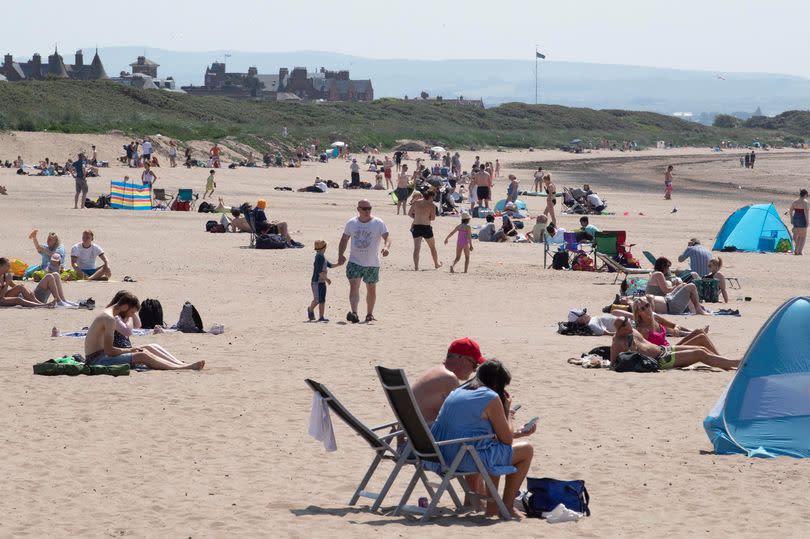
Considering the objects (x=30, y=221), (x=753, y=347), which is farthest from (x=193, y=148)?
(x=753, y=347)

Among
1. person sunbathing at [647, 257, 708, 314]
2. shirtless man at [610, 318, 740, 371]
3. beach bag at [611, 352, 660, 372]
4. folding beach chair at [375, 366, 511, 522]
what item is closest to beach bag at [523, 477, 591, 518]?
Answer: folding beach chair at [375, 366, 511, 522]

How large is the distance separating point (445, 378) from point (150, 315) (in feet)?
20.7

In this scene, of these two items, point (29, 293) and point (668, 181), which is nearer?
point (29, 293)

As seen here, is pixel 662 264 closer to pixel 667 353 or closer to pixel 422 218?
pixel 667 353

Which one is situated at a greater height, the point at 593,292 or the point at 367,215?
the point at 367,215

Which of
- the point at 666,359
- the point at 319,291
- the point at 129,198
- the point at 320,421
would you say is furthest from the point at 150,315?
the point at 129,198

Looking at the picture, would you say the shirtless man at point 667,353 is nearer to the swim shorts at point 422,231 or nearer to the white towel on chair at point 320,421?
the white towel on chair at point 320,421

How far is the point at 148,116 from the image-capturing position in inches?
2704

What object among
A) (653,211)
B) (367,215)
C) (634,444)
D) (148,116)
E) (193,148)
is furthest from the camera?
(148,116)

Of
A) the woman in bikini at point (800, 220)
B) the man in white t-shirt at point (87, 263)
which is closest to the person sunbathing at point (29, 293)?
the man in white t-shirt at point (87, 263)

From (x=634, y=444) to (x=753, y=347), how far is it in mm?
1175

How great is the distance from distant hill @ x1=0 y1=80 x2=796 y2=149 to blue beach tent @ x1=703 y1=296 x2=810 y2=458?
156 ft

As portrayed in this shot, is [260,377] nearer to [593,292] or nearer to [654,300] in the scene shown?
[654,300]

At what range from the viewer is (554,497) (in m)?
6.98
